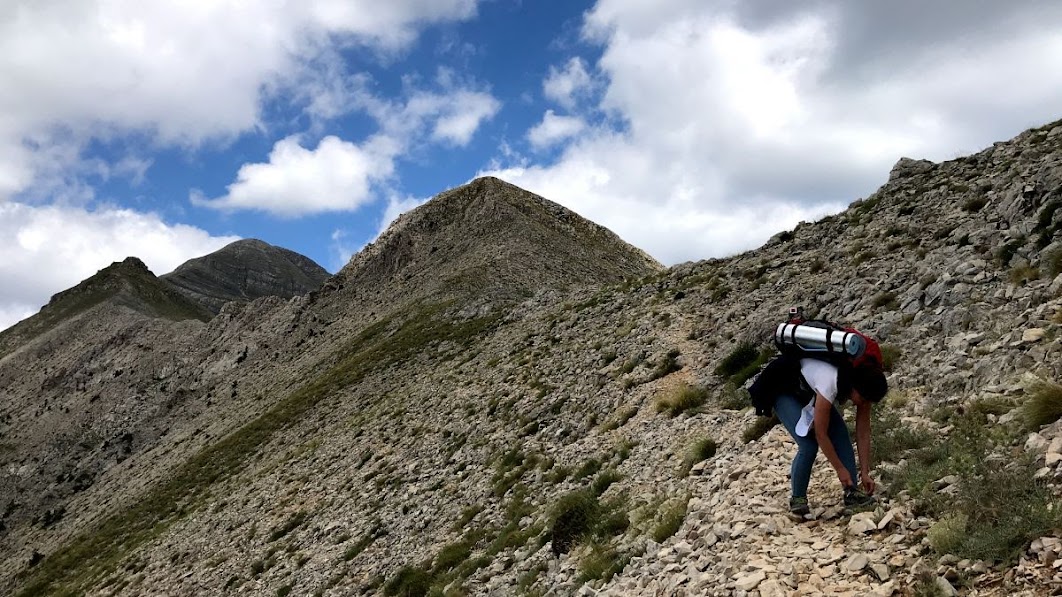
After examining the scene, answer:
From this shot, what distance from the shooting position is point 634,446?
17688 millimetres

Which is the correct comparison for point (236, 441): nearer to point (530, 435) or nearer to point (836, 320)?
point (530, 435)

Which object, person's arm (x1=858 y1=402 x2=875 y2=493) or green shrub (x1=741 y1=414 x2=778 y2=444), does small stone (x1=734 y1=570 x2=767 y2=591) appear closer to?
person's arm (x1=858 y1=402 x2=875 y2=493)

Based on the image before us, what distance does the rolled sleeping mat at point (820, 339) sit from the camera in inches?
348

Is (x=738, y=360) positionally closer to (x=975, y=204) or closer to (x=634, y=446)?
(x=634, y=446)

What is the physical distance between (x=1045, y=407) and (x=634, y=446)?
10367mm

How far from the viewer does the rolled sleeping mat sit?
8828 mm

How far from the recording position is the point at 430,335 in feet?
158

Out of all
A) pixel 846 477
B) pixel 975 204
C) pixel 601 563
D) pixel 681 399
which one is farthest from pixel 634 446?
pixel 975 204

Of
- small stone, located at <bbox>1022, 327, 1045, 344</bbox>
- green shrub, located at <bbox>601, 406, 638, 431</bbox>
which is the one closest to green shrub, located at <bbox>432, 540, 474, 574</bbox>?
green shrub, located at <bbox>601, 406, 638, 431</bbox>

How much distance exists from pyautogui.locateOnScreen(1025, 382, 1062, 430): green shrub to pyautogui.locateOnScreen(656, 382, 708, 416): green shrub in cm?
983

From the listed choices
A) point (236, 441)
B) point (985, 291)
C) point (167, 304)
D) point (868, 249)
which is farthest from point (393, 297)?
point (167, 304)

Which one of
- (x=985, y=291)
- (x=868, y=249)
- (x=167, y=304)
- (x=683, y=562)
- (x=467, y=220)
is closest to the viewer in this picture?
(x=683, y=562)

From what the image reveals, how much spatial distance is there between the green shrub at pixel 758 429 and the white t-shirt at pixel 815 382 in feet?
13.5

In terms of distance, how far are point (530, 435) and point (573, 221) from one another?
61.5 meters
